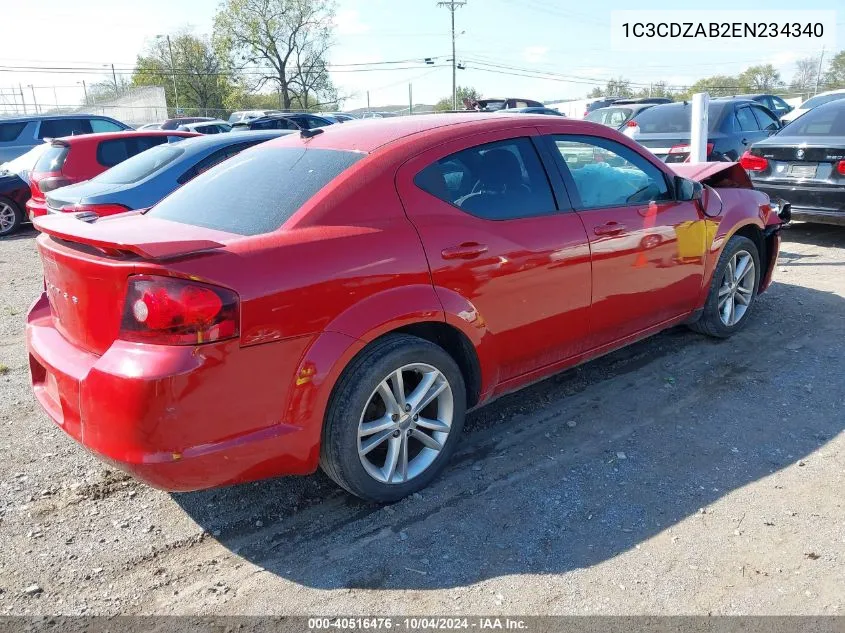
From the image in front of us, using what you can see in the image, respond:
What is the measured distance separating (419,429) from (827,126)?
7.05m

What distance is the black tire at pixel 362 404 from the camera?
2.82 meters

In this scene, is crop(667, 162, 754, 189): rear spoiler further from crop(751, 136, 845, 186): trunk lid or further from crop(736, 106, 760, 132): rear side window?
crop(736, 106, 760, 132): rear side window

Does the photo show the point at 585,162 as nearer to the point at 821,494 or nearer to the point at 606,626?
the point at 821,494

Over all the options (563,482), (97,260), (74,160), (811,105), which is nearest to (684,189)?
(563,482)

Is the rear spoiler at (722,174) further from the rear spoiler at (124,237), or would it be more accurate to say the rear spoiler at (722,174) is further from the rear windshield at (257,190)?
the rear spoiler at (124,237)

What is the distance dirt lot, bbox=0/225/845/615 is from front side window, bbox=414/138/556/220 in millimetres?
1228

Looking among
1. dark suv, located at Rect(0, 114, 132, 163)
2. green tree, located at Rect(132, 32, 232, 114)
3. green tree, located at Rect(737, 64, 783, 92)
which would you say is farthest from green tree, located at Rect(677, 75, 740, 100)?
dark suv, located at Rect(0, 114, 132, 163)

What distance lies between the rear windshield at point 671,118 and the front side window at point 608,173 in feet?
22.3

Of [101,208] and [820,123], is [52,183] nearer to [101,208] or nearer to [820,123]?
[101,208]

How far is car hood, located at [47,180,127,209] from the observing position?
6637 millimetres

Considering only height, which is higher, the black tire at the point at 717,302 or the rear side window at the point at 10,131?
the rear side window at the point at 10,131

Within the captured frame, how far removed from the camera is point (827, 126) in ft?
25.4

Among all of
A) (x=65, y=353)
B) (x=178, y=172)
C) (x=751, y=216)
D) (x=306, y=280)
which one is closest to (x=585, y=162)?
(x=751, y=216)

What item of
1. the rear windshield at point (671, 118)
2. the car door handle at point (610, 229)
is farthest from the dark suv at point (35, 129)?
the car door handle at point (610, 229)
